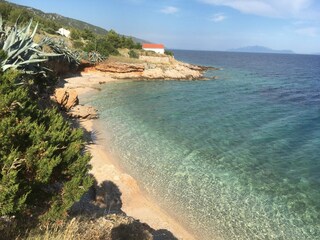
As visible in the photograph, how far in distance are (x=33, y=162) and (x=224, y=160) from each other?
16684 millimetres

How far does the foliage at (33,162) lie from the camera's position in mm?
5677

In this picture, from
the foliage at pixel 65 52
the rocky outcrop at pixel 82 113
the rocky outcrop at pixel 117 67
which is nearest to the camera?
the rocky outcrop at pixel 82 113

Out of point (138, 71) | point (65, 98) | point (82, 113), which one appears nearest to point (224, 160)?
point (82, 113)

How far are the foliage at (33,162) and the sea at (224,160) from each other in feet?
28.6

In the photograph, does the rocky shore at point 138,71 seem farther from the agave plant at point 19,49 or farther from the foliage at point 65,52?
the agave plant at point 19,49

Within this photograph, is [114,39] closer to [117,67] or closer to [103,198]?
[117,67]

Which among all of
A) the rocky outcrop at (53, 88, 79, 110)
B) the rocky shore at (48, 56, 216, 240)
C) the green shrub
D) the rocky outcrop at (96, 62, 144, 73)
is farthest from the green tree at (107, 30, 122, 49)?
the rocky outcrop at (53, 88, 79, 110)

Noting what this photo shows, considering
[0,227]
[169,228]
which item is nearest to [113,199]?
[169,228]

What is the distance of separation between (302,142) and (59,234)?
76.8ft

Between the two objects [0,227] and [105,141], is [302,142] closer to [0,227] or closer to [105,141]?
[105,141]

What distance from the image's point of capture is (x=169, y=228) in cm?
1404

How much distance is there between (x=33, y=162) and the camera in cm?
602

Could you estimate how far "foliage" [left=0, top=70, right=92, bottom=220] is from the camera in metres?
5.68

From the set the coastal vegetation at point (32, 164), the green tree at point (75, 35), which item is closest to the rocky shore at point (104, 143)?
the coastal vegetation at point (32, 164)
